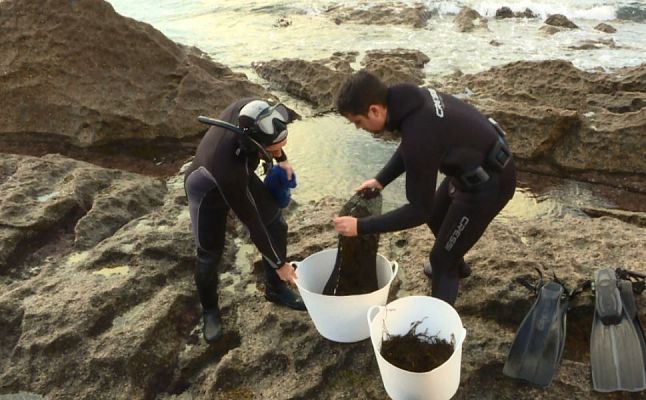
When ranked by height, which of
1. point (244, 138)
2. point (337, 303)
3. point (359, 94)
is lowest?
point (337, 303)

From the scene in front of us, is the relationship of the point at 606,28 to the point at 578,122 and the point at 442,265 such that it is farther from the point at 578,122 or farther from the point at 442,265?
the point at 442,265

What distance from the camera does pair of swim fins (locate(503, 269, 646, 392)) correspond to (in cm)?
294

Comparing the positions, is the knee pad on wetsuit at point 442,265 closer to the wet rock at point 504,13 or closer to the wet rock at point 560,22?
the wet rock at point 560,22

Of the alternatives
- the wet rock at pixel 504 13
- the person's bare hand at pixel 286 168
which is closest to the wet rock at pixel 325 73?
the person's bare hand at pixel 286 168

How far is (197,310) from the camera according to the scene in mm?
3867

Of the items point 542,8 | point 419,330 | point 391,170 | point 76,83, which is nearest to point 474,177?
point 391,170

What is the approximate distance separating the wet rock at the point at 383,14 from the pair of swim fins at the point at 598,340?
12.0 m

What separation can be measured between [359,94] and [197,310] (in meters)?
2.12

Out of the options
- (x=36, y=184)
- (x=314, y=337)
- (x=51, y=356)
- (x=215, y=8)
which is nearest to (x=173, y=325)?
(x=51, y=356)

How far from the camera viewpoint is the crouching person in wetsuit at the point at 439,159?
8.93ft

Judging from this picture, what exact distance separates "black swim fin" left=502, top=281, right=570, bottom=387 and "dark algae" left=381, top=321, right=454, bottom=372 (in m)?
0.43

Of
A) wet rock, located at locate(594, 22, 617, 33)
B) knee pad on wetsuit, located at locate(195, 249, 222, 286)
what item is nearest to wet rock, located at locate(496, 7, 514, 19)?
wet rock, located at locate(594, 22, 617, 33)

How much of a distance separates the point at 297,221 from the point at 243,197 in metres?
1.89

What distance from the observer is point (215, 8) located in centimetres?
1739
